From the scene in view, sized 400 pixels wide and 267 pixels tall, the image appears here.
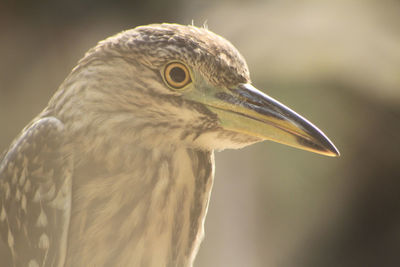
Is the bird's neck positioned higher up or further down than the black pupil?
further down

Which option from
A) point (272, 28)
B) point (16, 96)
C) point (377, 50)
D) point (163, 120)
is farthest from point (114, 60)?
point (377, 50)

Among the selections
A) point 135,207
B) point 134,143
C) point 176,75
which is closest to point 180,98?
point 176,75

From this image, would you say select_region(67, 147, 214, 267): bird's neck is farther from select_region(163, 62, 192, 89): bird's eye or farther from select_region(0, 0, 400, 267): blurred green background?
select_region(0, 0, 400, 267): blurred green background

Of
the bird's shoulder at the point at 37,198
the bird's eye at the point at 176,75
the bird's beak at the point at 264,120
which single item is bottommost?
the bird's shoulder at the point at 37,198

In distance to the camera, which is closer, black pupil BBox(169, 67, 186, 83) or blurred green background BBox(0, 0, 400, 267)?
black pupil BBox(169, 67, 186, 83)

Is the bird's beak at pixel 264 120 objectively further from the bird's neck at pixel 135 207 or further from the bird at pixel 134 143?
the bird's neck at pixel 135 207

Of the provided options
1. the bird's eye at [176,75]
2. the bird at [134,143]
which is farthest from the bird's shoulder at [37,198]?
the bird's eye at [176,75]

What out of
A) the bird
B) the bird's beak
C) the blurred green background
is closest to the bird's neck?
the bird

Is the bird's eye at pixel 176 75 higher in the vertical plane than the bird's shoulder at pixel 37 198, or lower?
higher

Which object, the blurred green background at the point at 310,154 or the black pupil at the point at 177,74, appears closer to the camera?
the black pupil at the point at 177,74
